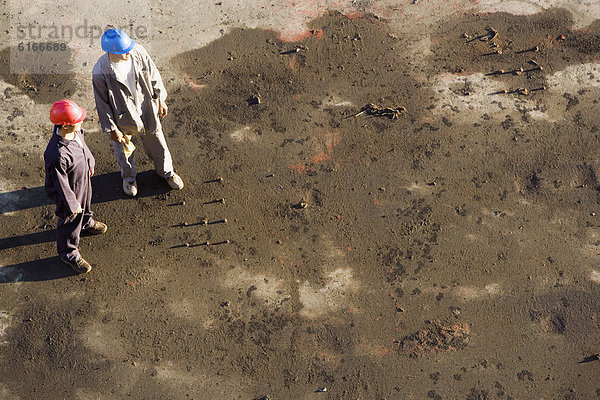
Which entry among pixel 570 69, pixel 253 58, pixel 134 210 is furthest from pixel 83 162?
pixel 570 69

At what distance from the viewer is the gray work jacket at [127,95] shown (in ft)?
15.2

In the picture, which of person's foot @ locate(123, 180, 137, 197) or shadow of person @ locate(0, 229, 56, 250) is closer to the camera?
shadow of person @ locate(0, 229, 56, 250)

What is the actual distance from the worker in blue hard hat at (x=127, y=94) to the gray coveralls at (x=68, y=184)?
0.39 m

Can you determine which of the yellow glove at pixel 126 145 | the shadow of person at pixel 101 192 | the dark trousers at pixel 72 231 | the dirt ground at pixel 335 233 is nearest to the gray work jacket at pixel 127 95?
the yellow glove at pixel 126 145

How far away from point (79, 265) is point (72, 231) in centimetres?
44

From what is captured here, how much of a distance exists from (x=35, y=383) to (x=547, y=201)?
5.85m

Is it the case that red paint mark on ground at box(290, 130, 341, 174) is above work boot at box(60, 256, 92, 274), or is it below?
above

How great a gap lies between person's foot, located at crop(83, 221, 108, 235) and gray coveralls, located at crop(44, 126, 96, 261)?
27 cm

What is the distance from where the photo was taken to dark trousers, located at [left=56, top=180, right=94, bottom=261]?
5.00 m

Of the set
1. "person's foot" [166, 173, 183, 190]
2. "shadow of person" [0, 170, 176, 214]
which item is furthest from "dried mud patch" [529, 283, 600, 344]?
"shadow of person" [0, 170, 176, 214]

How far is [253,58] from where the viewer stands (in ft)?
22.5

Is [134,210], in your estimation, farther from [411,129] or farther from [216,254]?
[411,129]

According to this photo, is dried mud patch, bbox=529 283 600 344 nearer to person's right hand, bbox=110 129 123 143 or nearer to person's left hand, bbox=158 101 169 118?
person's left hand, bbox=158 101 169 118

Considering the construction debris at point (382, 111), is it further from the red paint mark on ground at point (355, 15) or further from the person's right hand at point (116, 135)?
the person's right hand at point (116, 135)
